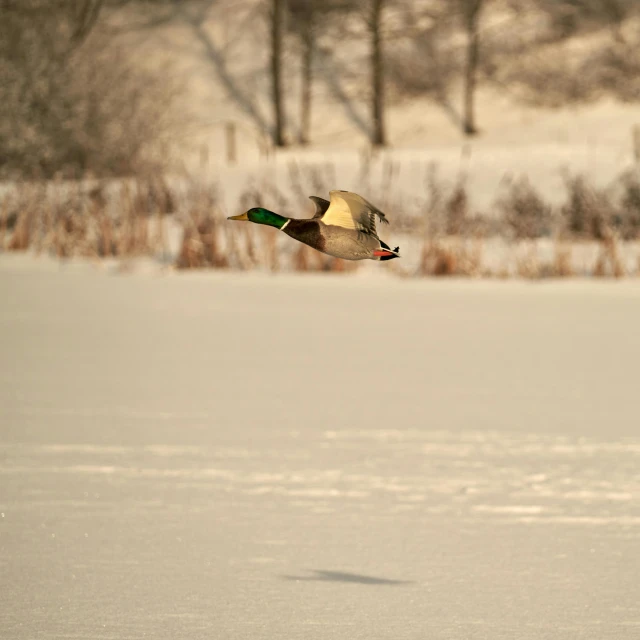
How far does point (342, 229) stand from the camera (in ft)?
5.02

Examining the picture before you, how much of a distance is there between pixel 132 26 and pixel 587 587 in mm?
31486

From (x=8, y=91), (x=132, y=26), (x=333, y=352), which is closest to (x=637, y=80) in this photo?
(x=132, y=26)

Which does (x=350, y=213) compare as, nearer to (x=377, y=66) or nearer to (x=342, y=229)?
(x=342, y=229)

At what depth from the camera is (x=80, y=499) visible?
15.6 feet

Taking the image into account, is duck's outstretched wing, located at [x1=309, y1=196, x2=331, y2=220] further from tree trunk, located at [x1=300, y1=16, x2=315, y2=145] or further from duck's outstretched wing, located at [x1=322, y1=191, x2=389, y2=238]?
tree trunk, located at [x1=300, y1=16, x2=315, y2=145]

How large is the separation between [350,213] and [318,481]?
11.8 feet

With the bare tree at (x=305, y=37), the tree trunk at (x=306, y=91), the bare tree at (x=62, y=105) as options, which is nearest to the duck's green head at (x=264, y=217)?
the bare tree at (x=62, y=105)

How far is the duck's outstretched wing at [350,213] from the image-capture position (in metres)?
1.53

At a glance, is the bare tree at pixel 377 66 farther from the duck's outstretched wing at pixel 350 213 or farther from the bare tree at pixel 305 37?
the duck's outstretched wing at pixel 350 213

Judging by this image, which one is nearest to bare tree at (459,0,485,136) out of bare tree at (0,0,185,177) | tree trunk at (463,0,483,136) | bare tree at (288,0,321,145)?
tree trunk at (463,0,483,136)

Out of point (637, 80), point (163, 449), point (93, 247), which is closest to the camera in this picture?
point (163, 449)

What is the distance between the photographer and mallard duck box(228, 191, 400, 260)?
1518 millimetres

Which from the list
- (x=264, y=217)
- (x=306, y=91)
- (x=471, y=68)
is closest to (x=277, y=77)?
(x=306, y=91)

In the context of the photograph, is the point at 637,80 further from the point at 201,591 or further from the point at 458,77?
the point at 201,591
